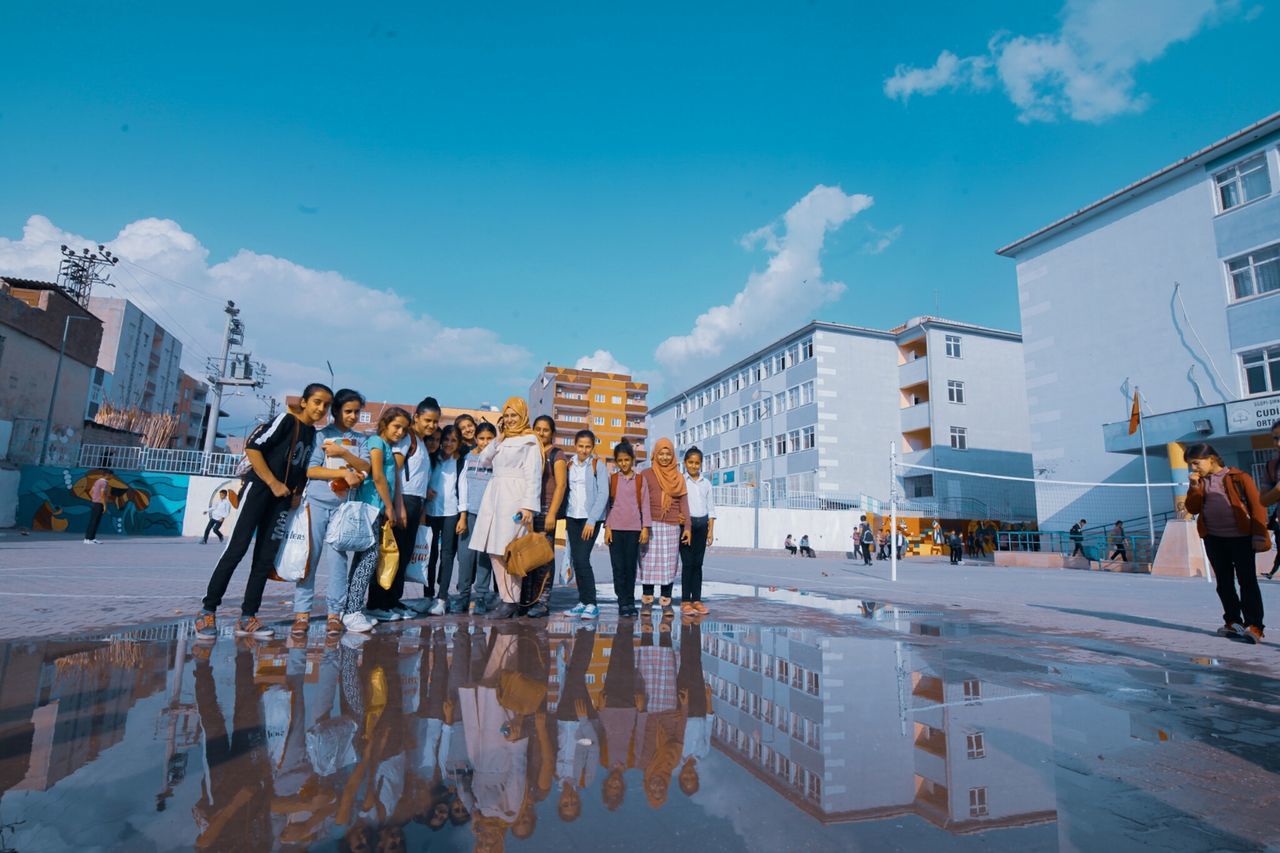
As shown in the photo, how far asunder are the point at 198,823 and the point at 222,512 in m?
19.7

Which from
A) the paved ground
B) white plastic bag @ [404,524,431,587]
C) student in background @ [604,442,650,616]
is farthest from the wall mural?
student in background @ [604,442,650,616]

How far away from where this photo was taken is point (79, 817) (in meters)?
1.93

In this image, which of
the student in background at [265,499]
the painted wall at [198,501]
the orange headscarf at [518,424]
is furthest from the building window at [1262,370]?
the painted wall at [198,501]

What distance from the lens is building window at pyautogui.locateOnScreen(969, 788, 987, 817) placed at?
7.09 ft

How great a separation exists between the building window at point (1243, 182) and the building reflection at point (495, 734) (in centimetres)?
2745

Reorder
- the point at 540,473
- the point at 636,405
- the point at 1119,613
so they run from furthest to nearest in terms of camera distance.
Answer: the point at 636,405 < the point at 1119,613 < the point at 540,473

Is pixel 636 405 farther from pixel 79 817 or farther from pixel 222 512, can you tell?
pixel 79 817

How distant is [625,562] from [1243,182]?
28.1m

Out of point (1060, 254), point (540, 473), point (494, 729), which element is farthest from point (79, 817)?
point (1060, 254)

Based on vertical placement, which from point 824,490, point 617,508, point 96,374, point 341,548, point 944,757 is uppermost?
point 96,374

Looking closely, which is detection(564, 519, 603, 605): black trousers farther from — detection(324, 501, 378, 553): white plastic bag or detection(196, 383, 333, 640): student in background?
detection(196, 383, 333, 640): student in background

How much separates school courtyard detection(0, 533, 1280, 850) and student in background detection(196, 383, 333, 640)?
333mm

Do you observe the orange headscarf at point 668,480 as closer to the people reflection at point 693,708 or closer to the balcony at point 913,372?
the people reflection at point 693,708

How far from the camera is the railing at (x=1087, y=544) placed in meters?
22.0
